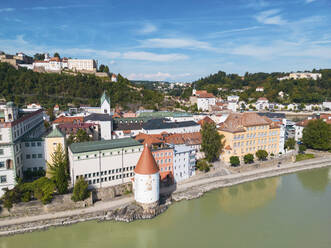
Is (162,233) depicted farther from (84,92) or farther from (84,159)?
(84,92)

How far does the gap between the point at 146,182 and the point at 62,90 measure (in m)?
46.1

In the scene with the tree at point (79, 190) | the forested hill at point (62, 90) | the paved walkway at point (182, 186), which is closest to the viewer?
the paved walkway at point (182, 186)

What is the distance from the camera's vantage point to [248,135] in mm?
26531

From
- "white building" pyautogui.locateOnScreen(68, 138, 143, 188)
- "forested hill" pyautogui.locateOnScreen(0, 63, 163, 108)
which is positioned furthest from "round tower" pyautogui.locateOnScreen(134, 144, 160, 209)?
"forested hill" pyautogui.locateOnScreen(0, 63, 163, 108)

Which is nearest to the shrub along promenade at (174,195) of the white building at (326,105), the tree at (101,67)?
the white building at (326,105)

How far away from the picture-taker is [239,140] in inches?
1023

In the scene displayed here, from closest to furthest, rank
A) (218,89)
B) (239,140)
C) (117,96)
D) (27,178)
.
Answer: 1. (27,178)
2. (239,140)
3. (117,96)
4. (218,89)

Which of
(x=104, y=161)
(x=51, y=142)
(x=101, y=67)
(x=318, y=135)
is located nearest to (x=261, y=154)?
(x=318, y=135)

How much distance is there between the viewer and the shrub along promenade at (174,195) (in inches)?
599

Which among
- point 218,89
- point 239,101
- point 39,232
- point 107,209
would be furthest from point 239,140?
point 218,89

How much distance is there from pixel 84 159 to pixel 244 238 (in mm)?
11573

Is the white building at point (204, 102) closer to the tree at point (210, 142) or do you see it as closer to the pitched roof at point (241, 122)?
the pitched roof at point (241, 122)

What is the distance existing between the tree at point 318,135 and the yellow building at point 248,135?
17.3ft

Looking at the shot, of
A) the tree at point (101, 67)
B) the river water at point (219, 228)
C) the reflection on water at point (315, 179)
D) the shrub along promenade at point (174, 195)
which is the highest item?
the tree at point (101, 67)
